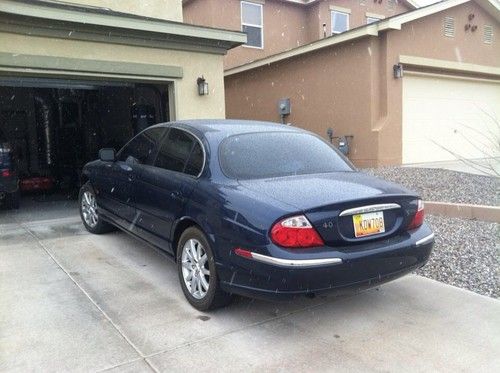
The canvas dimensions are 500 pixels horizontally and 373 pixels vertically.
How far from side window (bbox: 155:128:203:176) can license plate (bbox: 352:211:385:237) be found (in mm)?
1410

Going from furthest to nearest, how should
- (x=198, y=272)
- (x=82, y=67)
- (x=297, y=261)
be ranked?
1. (x=82, y=67)
2. (x=198, y=272)
3. (x=297, y=261)

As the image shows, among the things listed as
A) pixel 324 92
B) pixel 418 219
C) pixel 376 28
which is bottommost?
pixel 418 219

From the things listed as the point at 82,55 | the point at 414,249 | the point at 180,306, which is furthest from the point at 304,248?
the point at 82,55

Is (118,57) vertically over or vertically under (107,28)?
under

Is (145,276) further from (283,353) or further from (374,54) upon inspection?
(374,54)

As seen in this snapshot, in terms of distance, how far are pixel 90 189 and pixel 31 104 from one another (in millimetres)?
10354

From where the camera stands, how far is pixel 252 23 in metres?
16.9

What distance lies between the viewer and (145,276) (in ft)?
14.7

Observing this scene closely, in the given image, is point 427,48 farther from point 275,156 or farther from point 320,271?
point 320,271

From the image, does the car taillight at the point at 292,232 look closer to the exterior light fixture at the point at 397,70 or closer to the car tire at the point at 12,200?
the car tire at the point at 12,200

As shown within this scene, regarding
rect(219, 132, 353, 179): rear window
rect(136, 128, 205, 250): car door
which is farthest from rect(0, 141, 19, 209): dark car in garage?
rect(219, 132, 353, 179): rear window

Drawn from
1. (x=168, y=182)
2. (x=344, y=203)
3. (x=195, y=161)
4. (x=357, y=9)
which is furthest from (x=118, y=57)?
(x=357, y=9)

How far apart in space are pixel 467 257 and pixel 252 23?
1396 cm

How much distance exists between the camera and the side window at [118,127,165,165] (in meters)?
4.79
